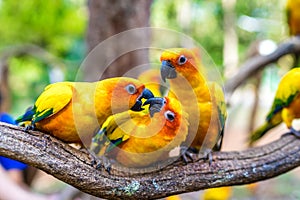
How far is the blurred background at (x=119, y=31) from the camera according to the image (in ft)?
5.98

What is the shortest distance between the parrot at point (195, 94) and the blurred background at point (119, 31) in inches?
11.2

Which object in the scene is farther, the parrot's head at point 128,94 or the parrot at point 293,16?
the parrot at point 293,16

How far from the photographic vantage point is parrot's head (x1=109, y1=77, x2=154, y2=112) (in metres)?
Result: 0.66

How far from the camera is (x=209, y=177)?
861 mm

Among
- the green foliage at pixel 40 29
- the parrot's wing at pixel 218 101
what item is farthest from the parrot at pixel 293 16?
the green foliage at pixel 40 29

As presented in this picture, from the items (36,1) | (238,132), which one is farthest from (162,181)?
(238,132)

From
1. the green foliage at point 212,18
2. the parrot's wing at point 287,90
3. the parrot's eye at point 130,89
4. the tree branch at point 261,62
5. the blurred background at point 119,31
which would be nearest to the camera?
the parrot's eye at point 130,89

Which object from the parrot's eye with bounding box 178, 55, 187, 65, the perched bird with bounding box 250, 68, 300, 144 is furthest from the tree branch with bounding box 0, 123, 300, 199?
the parrot's eye with bounding box 178, 55, 187, 65

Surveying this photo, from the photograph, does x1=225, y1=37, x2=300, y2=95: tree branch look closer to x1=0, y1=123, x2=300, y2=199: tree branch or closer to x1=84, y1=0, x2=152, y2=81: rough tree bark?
x1=84, y1=0, x2=152, y2=81: rough tree bark

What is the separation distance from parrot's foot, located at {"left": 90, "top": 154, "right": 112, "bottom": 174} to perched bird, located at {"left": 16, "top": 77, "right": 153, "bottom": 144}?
0.04m

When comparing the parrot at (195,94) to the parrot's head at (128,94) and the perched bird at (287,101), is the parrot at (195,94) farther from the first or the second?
the perched bird at (287,101)

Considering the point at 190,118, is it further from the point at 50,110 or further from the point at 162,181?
the point at 50,110

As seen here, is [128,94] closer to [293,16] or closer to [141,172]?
[141,172]

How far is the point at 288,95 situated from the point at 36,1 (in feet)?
9.07
